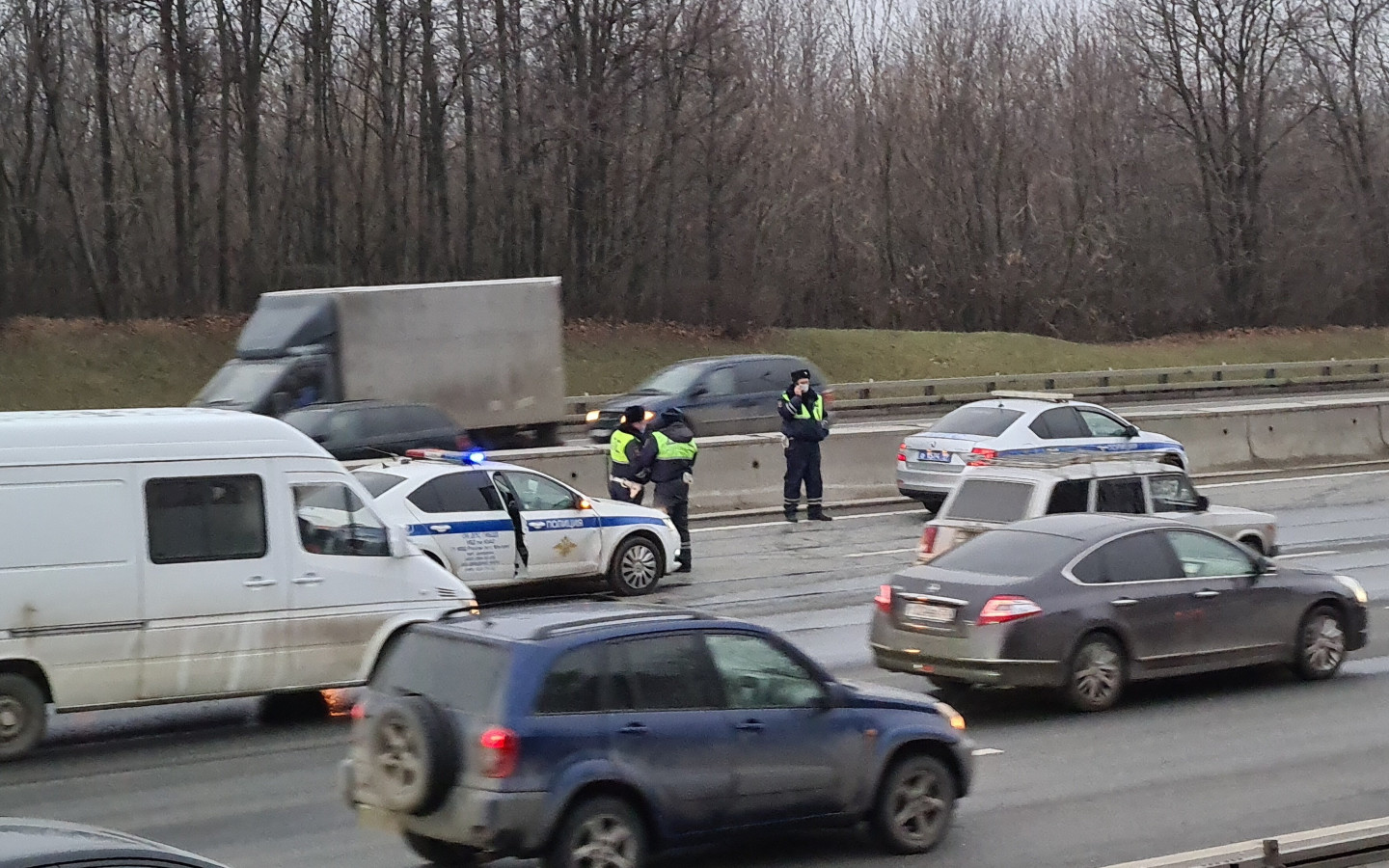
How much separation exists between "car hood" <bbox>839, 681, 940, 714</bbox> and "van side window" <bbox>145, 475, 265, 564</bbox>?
474cm

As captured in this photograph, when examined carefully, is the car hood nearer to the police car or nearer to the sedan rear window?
the sedan rear window

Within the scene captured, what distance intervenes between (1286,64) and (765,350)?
98.4 feet

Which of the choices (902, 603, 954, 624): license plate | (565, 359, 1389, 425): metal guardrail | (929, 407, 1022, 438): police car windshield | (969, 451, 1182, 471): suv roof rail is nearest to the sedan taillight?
(902, 603, 954, 624): license plate

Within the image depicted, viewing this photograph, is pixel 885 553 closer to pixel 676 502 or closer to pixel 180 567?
pixel 676 502

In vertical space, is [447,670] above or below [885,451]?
below

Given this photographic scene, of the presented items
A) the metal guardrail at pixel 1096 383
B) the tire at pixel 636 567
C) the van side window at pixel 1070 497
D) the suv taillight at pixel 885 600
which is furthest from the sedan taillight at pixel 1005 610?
the metal guardrail at pixel 1096 383

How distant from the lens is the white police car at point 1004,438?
21438 mm

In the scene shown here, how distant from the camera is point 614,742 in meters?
7.18

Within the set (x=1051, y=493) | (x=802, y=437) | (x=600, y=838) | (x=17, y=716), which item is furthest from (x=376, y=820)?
(x=802, y=437)

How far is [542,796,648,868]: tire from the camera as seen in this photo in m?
7.00

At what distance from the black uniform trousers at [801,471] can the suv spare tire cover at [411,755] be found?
14.9 m

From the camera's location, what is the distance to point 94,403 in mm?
39281

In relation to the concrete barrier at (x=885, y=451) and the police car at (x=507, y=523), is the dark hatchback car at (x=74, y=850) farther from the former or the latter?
the concrete barrier at (x=885, y=451)

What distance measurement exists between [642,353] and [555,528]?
34.1 meters
